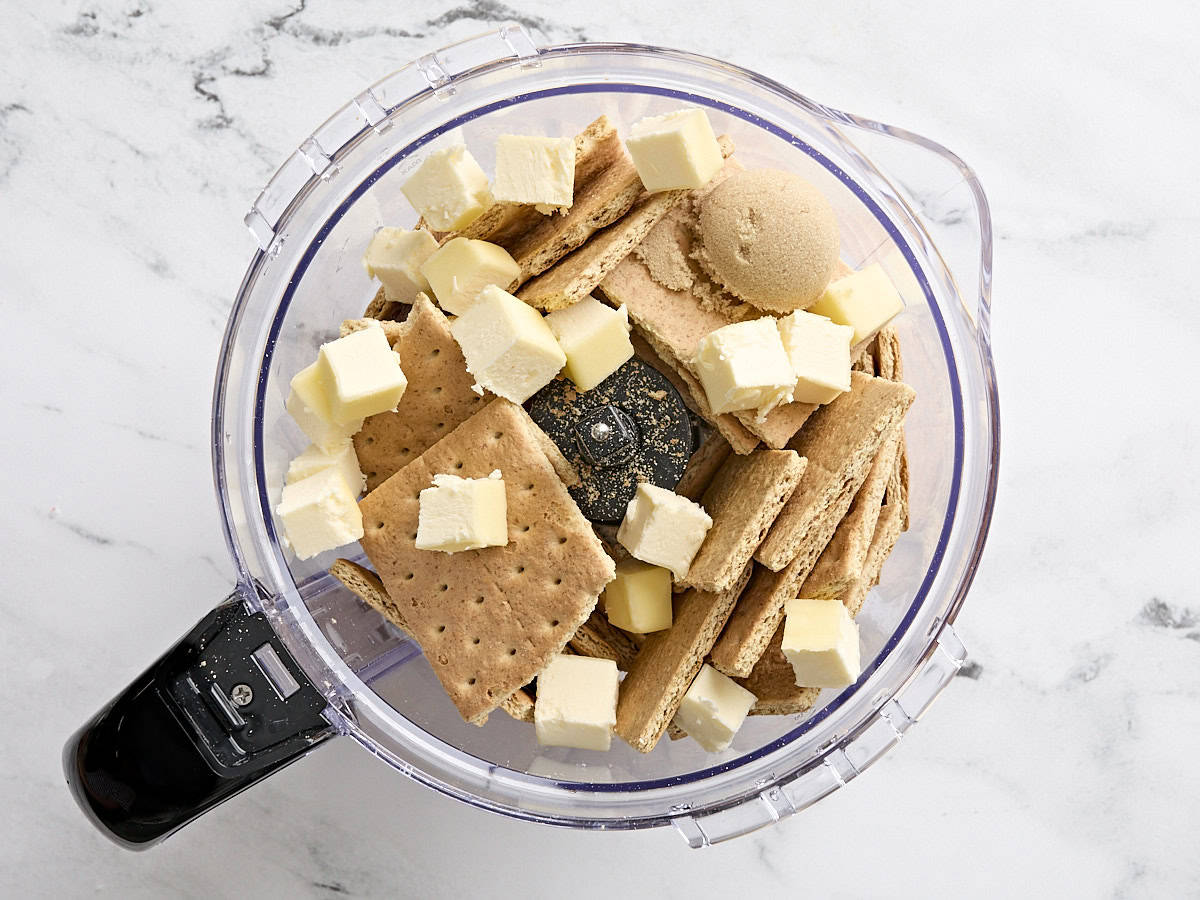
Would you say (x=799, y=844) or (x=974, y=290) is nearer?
(x=974, y=290)

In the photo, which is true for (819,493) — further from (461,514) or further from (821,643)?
(461,514)

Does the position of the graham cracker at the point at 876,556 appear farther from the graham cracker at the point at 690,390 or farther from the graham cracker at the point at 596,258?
the graham cracker at the point at 596,258

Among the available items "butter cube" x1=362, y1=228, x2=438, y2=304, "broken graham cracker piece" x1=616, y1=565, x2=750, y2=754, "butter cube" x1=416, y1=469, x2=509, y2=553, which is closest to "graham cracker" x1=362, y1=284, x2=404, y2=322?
"butter cube" x1=362, y1=228, x2=438, y2=304

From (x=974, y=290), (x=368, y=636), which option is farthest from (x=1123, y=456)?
(x=368, y=636)

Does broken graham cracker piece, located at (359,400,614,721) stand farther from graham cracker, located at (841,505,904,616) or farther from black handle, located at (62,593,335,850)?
graham cracker, located at (841,505,904,616)

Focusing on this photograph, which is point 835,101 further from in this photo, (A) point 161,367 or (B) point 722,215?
(A) point 161,367

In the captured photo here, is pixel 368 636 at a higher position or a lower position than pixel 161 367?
lower

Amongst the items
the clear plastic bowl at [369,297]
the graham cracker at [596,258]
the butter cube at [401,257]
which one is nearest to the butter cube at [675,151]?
the graham cracker at [596,258]
